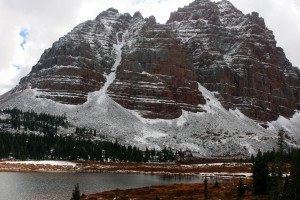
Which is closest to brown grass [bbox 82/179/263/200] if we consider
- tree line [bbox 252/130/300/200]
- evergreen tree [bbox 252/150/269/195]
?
evergreen tree [bbox 252/150/269/195]

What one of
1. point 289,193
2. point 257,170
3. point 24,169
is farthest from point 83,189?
point 24,169

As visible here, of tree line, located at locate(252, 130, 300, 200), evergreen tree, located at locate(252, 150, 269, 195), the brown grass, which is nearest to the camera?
tree line, located at locate(252, 130, 300, 200)

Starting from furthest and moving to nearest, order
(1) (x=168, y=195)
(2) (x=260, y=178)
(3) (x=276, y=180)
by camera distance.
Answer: (1) (x=168, y=195), (2) (x=260, y=178), (3) (x=276, y=180)

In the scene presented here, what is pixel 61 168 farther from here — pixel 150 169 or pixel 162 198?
pixel 162 198

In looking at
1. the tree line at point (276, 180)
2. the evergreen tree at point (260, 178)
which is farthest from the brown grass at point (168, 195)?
the tree line at point (276, 180)

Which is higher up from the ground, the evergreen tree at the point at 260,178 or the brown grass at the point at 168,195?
the evergreen tree at the point at 260,178

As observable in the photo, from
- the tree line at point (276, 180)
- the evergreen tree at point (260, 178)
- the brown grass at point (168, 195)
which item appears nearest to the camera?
the tree line at point (276, 180)

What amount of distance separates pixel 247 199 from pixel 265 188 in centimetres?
742

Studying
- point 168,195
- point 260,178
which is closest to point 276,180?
point 260,178

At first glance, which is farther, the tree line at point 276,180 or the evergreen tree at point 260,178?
the evergreen tree at point 260,178

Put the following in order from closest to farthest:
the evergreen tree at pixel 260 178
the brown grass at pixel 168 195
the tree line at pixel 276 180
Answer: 1. the tree line at pixel 276 180
2. the brown grass at pixel 168 195
3. the evergreen tree at pixel 260 178

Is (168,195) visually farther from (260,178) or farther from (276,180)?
(276,180)

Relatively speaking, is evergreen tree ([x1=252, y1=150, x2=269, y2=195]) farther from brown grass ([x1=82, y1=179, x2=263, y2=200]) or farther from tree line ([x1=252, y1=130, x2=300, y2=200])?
brown grass ([x1=82, y1=179, x2=263, y2=200])

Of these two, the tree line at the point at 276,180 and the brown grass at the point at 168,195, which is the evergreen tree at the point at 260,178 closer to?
the tree line at the point at 276,180
